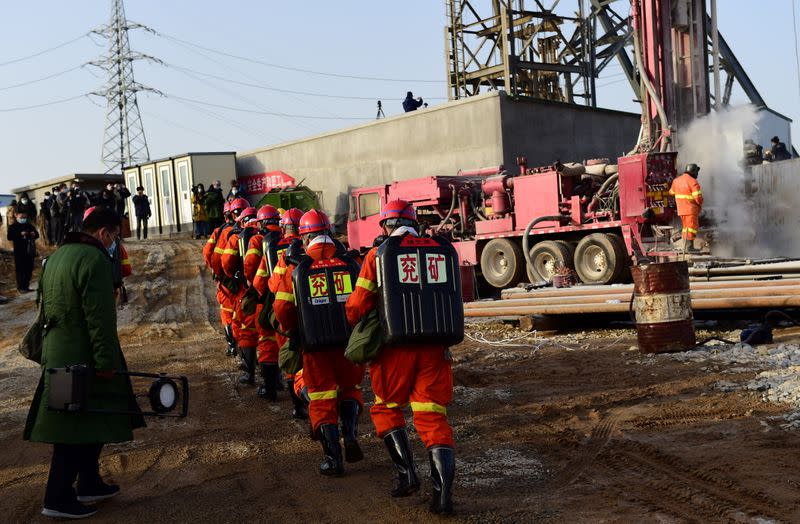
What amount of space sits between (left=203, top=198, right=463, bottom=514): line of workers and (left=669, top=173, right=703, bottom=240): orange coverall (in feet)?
29.2

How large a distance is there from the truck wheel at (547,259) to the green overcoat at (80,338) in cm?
1267

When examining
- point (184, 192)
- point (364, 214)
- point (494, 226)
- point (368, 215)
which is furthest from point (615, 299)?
point (184, 192)

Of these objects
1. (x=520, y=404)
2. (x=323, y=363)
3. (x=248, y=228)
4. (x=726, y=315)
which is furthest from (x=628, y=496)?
(x=726, y=315)

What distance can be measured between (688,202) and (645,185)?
1051 mm

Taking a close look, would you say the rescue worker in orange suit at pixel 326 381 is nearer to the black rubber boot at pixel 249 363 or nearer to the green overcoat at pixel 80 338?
the green overcoat at pixel 80 338

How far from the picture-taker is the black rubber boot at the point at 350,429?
595 cm

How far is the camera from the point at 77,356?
5.05 meters

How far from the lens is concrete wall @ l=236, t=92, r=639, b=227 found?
25.9 metres

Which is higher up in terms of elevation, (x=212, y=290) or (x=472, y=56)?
(x=472, y=56)

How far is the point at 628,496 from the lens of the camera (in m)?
5.00

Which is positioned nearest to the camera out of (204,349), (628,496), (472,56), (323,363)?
(628,496)

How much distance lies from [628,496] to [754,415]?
2.33 m

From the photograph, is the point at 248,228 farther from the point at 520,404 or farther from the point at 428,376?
the point at 428,376

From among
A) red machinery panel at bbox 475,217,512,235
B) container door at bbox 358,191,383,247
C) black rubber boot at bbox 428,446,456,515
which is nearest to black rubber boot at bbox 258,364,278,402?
black rubber boot at bbox 428,446,456,515
